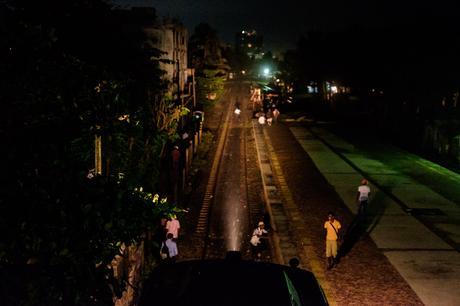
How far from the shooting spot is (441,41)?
40031 millimetres

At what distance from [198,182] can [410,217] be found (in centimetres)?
1025

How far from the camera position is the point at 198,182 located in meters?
25.0

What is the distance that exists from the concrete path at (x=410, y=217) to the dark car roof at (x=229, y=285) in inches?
237

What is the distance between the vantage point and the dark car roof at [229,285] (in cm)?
647

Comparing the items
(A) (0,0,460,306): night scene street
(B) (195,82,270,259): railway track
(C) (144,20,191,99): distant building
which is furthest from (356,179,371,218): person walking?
(C) (144,20,191,99): distant building

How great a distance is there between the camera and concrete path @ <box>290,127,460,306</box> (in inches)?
519

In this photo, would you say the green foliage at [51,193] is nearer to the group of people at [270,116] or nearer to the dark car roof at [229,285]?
the dark car roof at [229,285]

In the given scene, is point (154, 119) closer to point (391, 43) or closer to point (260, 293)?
point (260, 293)

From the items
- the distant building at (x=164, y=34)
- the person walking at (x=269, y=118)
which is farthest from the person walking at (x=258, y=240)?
the person walking at (x=269, y=118)

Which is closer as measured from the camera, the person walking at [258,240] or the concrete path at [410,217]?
the concrete path at [410,217]

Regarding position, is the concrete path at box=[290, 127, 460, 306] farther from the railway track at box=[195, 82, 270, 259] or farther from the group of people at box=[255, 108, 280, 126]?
the group of people at box=[255, 108, 280, 126]

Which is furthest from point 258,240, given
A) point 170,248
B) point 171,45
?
point 171,45

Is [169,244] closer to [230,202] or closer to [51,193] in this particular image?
[51,193]

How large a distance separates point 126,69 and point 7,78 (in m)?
10.8
